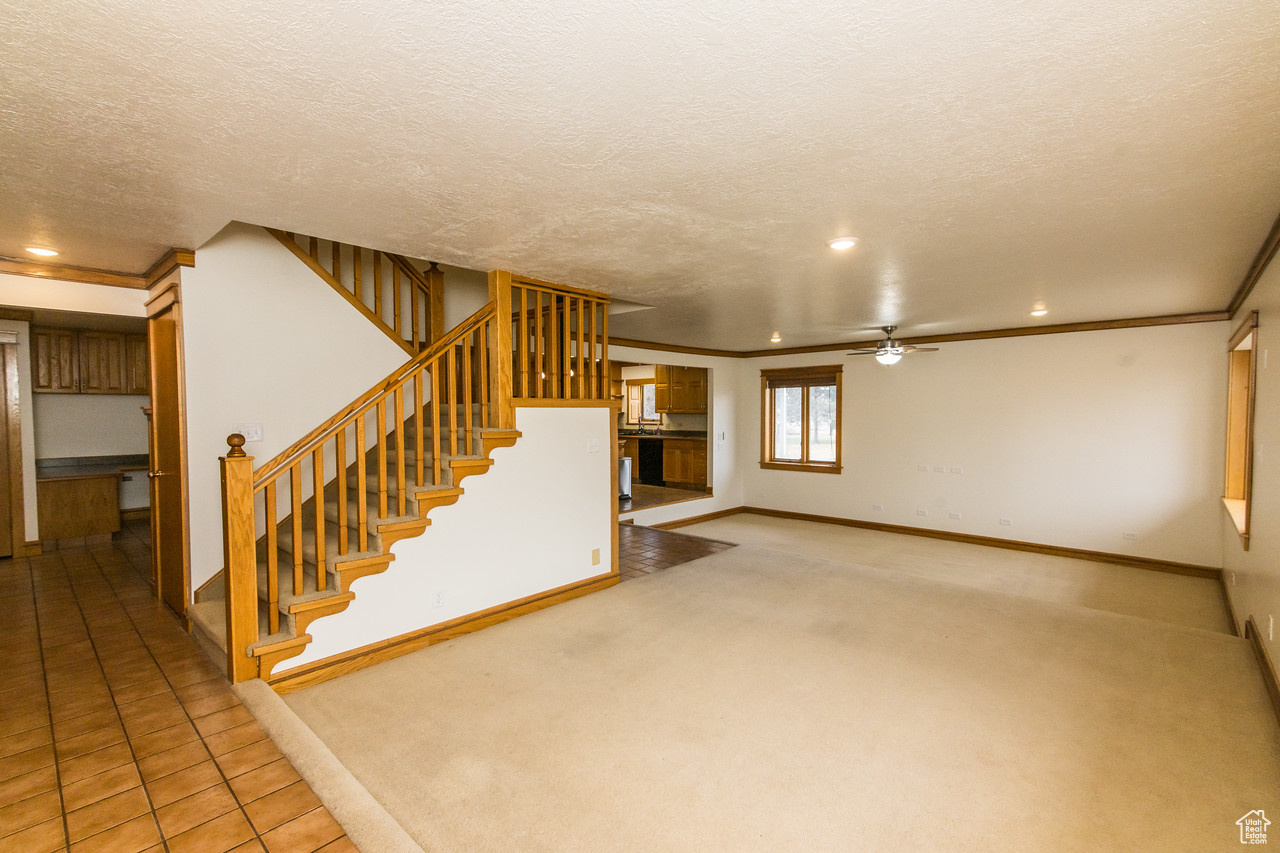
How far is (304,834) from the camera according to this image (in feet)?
6.16

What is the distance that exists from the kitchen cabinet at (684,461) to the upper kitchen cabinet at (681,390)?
2.25 ft

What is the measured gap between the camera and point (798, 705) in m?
2.86

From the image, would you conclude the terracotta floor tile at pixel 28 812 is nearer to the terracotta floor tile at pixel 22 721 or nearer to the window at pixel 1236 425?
the terracotta floor tile at pixel 22 721

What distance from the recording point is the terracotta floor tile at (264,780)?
207cm

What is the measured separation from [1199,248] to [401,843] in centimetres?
477

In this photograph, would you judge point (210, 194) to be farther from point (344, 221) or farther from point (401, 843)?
point (401, 843)

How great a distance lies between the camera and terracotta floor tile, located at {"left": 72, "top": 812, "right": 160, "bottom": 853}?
179 cm

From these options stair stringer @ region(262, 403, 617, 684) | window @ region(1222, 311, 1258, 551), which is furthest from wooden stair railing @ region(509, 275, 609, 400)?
window @ region(1222, 311, 1258, 551)

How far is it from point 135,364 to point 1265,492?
9.23m

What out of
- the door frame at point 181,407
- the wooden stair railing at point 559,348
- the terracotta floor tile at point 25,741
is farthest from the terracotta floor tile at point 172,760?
the wooden stair railing at point 559,348

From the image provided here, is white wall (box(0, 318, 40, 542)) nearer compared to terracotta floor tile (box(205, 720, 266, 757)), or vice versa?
terracotta floor tile (box(205, 720, 266, 757))

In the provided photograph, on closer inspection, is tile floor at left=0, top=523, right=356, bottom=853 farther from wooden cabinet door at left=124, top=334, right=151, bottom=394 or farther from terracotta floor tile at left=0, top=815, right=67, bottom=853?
wooden cabinet door at left=124, top=334, right=151, bottom=394

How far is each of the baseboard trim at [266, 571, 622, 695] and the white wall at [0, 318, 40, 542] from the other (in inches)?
166

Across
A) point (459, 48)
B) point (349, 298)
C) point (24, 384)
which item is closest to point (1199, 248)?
point (459, 48)
